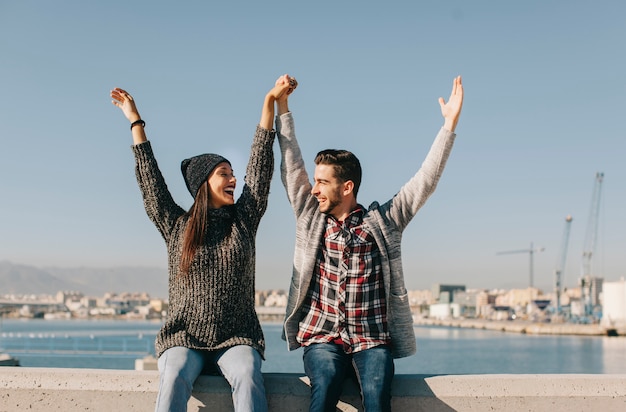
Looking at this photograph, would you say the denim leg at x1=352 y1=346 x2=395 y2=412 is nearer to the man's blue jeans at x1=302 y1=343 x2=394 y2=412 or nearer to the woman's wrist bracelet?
the man's blue jeans at x1=302 y1=343 x2=394 y2=412

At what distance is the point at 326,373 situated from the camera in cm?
350

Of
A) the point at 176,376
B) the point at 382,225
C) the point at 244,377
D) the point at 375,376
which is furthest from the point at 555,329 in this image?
the point at 176,376

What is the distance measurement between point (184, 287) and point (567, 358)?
62597mm

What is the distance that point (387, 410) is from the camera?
3.51m

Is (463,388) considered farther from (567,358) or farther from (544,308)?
(544,308)

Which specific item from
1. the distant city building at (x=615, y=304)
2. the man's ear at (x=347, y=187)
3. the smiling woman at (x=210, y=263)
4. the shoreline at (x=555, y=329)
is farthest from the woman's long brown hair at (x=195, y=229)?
the distant city building at (x=615, y=304)

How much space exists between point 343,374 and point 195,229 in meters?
1.06

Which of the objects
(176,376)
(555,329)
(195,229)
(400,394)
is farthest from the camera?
(555,329)

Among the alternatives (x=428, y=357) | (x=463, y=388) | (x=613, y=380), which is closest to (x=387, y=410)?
(x=463, y=388)

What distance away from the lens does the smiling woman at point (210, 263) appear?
3516 mm

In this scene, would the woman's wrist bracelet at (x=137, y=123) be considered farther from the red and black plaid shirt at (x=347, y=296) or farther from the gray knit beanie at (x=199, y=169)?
the red and black plaid shirt at (x=347, y=296)

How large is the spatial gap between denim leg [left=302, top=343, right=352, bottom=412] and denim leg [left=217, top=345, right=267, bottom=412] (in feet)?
0.79

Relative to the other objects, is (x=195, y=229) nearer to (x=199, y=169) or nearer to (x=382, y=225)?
(x=199, y=169)

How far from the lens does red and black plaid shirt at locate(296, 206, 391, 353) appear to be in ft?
12.1
